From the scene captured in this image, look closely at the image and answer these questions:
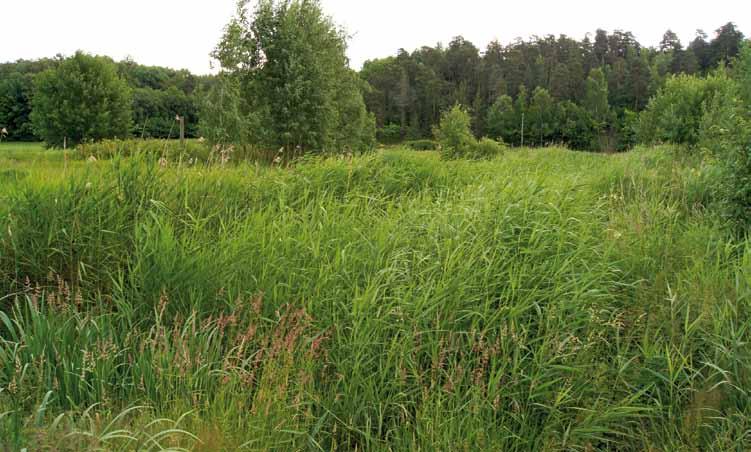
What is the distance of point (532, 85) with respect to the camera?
243ft

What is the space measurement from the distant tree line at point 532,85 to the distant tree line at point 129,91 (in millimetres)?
27721

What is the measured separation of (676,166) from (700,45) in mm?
89677

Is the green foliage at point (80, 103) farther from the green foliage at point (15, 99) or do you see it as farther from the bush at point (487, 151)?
the bush at point (487, 151)

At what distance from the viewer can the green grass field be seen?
2.36 m

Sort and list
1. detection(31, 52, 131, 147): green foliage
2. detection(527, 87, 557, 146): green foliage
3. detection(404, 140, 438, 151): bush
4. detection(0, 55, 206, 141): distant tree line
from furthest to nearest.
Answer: detection(527, 87, 557, 146): green foliage < detection(0, 55, 206, 141): distant tree line < detection(31, 52, 131, 147): green foliage < detection(404, 140, 438, 151): bush

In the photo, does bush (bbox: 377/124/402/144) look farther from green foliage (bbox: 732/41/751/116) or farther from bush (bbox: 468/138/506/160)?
green foliage (bbox: 732/41/751/116)

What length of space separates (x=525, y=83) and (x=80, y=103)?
60.1 m

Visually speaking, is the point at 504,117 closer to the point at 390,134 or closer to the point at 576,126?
the point at 576,126

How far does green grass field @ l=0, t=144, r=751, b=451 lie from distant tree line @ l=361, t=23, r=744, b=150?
58.4m

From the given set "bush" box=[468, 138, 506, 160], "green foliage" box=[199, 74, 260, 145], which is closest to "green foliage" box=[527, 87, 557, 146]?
"bush" box=[468, 138, 506, 160]

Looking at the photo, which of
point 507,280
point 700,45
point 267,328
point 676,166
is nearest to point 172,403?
point 267,328

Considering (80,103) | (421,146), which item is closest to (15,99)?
(80,103)

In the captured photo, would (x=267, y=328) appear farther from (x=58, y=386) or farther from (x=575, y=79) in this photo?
(x=575, y=79)

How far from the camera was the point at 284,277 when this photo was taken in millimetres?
3369
